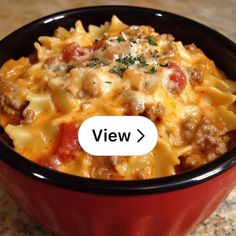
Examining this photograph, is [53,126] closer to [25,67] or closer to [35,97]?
[35,97]

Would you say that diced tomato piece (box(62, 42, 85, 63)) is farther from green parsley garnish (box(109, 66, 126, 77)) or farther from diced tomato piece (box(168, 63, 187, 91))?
diced tomato piece (box(168, 63, 187, 91))

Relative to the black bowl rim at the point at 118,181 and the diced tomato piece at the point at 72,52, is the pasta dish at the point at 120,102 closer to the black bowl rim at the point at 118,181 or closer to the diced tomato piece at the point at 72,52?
the diced tomato piece at the point at 72,52

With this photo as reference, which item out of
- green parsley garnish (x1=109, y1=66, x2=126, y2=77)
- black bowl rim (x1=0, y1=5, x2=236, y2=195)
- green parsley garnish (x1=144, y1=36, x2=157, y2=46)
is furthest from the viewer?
green parsley garnish (x1=144, y1=36, x2=157, y2=46)

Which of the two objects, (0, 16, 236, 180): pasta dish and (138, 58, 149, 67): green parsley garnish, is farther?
(138, 58, 149, 67): green parsley garnish

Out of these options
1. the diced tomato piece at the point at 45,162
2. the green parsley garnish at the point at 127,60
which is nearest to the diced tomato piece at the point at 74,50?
the green parsley garnish at the point at 127,60

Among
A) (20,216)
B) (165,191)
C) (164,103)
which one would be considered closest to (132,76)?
(164,103)

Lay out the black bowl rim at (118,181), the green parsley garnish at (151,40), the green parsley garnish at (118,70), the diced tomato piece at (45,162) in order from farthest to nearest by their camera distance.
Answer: the green parsley garnish at (151,40) < the green parsley garnish at (118,70) < the diced tomato piece at (45,162) < the black bowl rim at (118,181)

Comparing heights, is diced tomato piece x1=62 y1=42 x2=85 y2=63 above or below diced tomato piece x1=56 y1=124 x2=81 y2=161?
above
